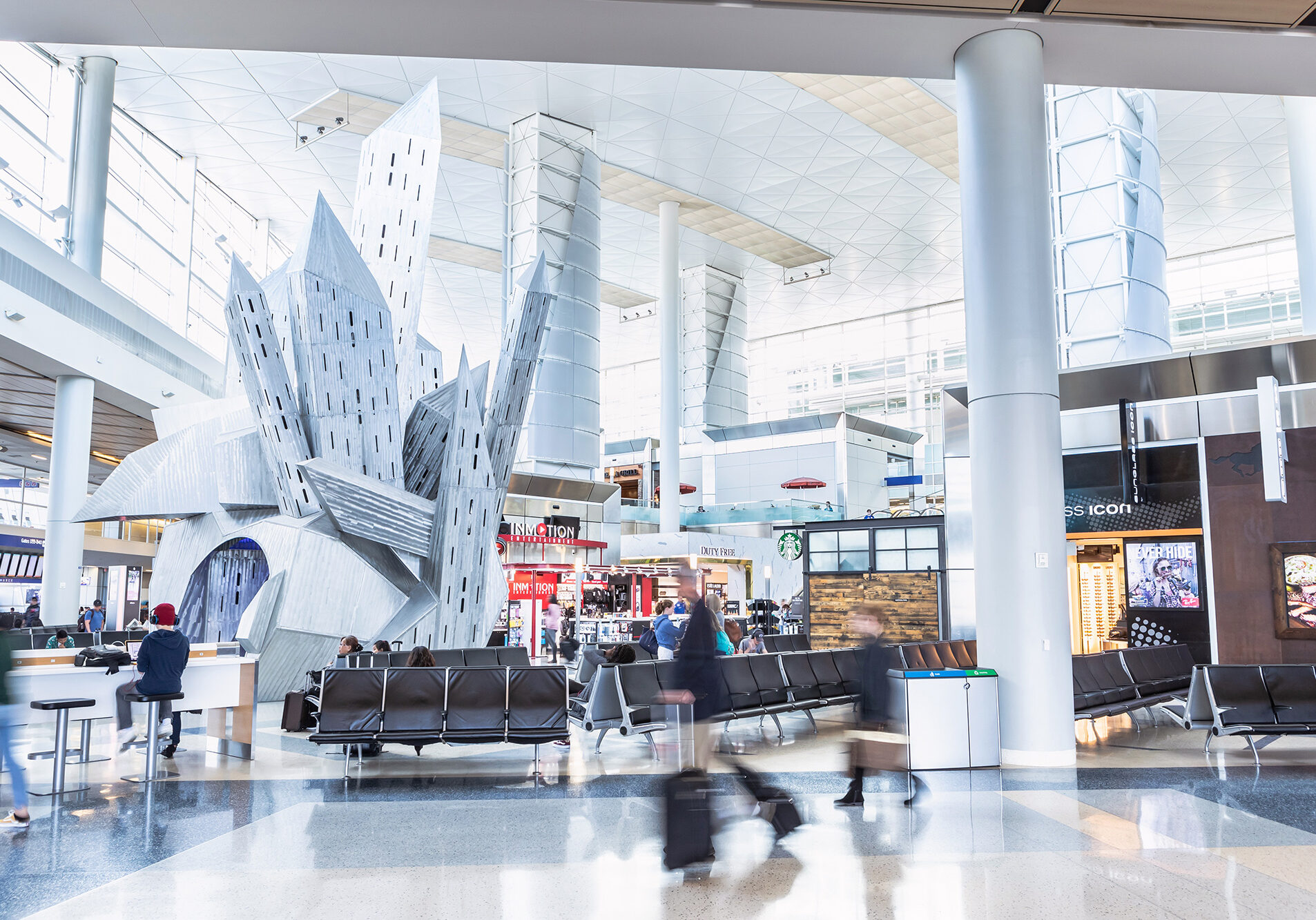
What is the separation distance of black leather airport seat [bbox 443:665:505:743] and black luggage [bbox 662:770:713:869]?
3323mm

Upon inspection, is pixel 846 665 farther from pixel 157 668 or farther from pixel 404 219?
pixel 404 219

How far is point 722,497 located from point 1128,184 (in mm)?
27411

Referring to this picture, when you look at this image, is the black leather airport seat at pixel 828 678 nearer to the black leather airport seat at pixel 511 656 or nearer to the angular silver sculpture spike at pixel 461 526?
the black leather airport seat at pixel 511 656

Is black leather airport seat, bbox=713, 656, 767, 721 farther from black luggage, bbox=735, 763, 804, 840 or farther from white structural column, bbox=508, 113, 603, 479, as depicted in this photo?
white structural column, bbox=508, 113, 603, 479

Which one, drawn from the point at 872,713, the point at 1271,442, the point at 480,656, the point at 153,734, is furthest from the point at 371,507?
the point at 1271,442

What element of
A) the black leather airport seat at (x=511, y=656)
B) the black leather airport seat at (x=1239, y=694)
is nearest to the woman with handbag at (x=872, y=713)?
the black leather airport seat at (x=1239, y=694)

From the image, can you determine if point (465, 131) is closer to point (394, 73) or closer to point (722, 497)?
point (394, 73)

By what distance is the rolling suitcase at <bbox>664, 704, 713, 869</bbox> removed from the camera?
473 centimetres

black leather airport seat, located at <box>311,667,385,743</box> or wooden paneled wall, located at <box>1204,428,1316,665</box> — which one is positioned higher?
wooden paneled wall, located at <box>1204,428,1316,665</box>

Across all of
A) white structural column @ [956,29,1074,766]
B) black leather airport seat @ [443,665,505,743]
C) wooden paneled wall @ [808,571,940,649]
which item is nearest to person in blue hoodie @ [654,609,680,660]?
black leather airport seat @ [443,665,505,743]

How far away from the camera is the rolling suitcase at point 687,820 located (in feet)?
15.5

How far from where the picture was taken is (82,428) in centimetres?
1952

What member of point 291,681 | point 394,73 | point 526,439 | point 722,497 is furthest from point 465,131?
point 722,497

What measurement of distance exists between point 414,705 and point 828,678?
5163 mm
